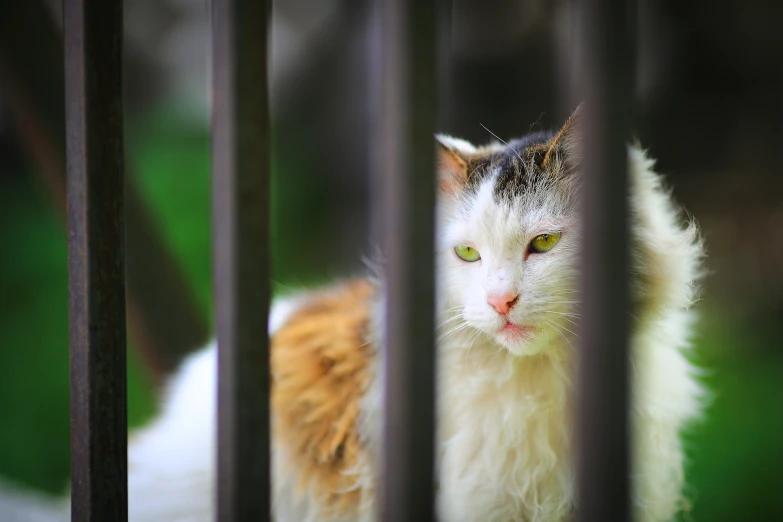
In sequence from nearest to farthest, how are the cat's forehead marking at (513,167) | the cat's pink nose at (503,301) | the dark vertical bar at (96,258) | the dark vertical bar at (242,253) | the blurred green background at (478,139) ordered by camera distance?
the dark vertical bar at (242,253)
the dark vertical bar at (96,258)
the cat's pink nose at (503,301)
the cat's forehead marking at (513,167)
the blurred green background at (478,139)

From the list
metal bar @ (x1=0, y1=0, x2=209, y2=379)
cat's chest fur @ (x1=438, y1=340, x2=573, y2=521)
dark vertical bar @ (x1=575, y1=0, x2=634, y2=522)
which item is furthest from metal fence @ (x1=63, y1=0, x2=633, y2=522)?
cat's chest fur @ (x1=438, y1=340, x2=573, y2=521)

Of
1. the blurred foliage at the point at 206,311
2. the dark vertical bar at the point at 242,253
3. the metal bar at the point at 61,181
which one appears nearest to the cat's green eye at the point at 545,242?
the dark vertical bar at the point at 242,253

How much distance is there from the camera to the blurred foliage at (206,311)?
2646 millimetres

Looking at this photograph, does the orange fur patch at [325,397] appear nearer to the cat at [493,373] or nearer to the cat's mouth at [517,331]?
the cat at [493,373]

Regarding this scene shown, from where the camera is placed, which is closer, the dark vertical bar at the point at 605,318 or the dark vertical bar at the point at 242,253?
the dark vertical bar at the point at 605,318

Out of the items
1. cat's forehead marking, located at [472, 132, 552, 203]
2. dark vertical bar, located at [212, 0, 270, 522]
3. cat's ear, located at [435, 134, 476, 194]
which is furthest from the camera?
cat's ear, located at [435, 134, 476, 194]

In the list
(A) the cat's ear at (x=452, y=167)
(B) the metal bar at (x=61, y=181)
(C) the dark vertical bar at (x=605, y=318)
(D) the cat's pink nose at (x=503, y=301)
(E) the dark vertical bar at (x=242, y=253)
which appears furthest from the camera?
(B) the metal bar at (x=61, y=181)

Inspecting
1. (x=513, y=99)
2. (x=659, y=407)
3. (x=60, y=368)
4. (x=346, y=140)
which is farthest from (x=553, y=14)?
(x=60, y=368)

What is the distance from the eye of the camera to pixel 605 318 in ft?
1.75

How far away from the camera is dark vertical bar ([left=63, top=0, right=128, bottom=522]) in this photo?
32.4 inches

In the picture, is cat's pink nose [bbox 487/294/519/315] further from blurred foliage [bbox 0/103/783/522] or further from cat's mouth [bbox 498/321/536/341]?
blurred foliage [bbox 0/103/783/522]

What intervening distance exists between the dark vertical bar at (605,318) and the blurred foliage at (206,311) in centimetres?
180

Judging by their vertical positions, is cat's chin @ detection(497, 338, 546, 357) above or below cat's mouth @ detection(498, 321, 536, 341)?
below

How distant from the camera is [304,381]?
1.66 metres
